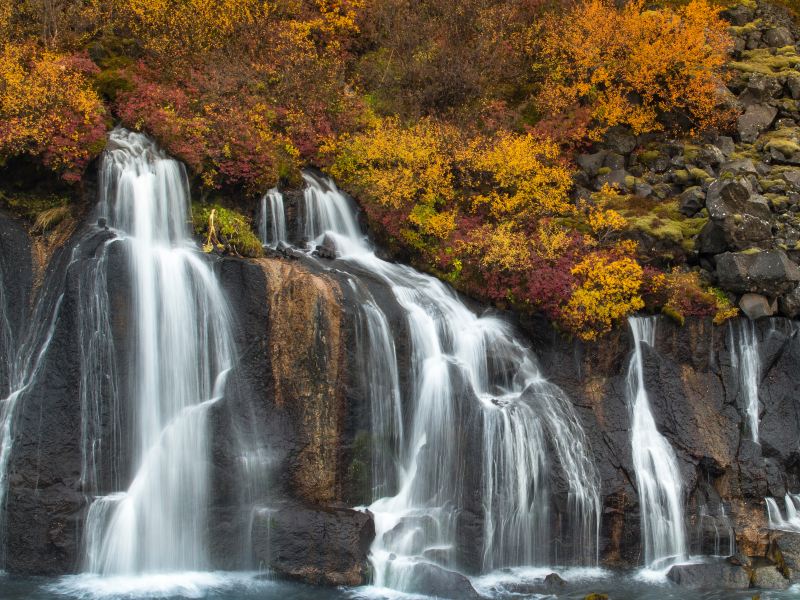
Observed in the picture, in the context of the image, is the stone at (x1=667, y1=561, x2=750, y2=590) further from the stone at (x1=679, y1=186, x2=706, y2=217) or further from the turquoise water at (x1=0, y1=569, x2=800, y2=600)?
the stone at (x1=679, y1=186, x2=706, y2=217)

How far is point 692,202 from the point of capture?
18.3 m

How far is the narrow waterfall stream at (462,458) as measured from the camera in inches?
520

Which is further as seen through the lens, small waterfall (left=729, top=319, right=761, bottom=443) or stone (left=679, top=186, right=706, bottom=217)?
stone (left=679, top=186, right=706, bottom=217)

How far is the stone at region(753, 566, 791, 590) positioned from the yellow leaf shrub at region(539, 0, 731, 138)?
11894mm

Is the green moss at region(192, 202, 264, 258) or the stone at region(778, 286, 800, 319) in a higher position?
the green moss at region(192, 202, 264, 258)

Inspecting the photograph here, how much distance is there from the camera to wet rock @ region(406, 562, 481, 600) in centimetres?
1195

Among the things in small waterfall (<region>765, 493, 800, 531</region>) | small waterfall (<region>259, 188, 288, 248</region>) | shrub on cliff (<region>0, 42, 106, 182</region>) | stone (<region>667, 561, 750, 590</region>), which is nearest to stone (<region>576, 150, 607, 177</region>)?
small waterfall (<region>259, 188, 288, 248</region>)

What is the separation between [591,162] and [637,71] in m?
3.17

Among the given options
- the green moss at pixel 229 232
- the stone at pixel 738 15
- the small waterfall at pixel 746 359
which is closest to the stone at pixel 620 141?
the small waterfall at pixel 746 359

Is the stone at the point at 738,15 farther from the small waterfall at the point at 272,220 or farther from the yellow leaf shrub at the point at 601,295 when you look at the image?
the small waterfall at the point at 272,220

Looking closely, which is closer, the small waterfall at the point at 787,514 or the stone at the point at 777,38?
the small waterfall at the point at 787,514

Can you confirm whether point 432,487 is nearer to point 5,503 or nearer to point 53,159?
point 5,503

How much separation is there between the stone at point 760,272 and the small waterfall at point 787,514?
4531 mm

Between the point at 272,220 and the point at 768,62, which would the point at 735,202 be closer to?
the point at 768,62
